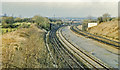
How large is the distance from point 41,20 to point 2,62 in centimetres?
4850

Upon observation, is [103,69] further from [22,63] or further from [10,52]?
[10,52]

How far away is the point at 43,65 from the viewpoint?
39.6 ft

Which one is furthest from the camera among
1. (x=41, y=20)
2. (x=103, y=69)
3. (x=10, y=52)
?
(x=41, y=20)

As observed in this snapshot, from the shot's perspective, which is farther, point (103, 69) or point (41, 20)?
point (41, 20)

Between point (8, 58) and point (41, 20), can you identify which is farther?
point (41, 20)

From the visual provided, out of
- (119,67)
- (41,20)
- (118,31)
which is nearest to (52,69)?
(119,67)

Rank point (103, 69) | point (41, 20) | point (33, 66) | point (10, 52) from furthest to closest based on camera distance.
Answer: point (41, 20) < point (10, 52) < point (103, 69) < point (33, 66)

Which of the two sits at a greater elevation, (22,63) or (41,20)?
(41,20)

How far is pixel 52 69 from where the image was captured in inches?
448

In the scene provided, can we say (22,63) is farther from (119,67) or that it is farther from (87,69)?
(119,67)

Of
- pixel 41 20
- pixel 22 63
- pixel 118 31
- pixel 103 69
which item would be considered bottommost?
pixel 103 69

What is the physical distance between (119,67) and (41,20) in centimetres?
4922

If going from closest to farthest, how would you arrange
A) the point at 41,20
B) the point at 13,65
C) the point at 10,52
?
the point at 13,65
the point at 10,52
the point at 41,20

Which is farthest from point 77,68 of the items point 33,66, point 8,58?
point 8,58
